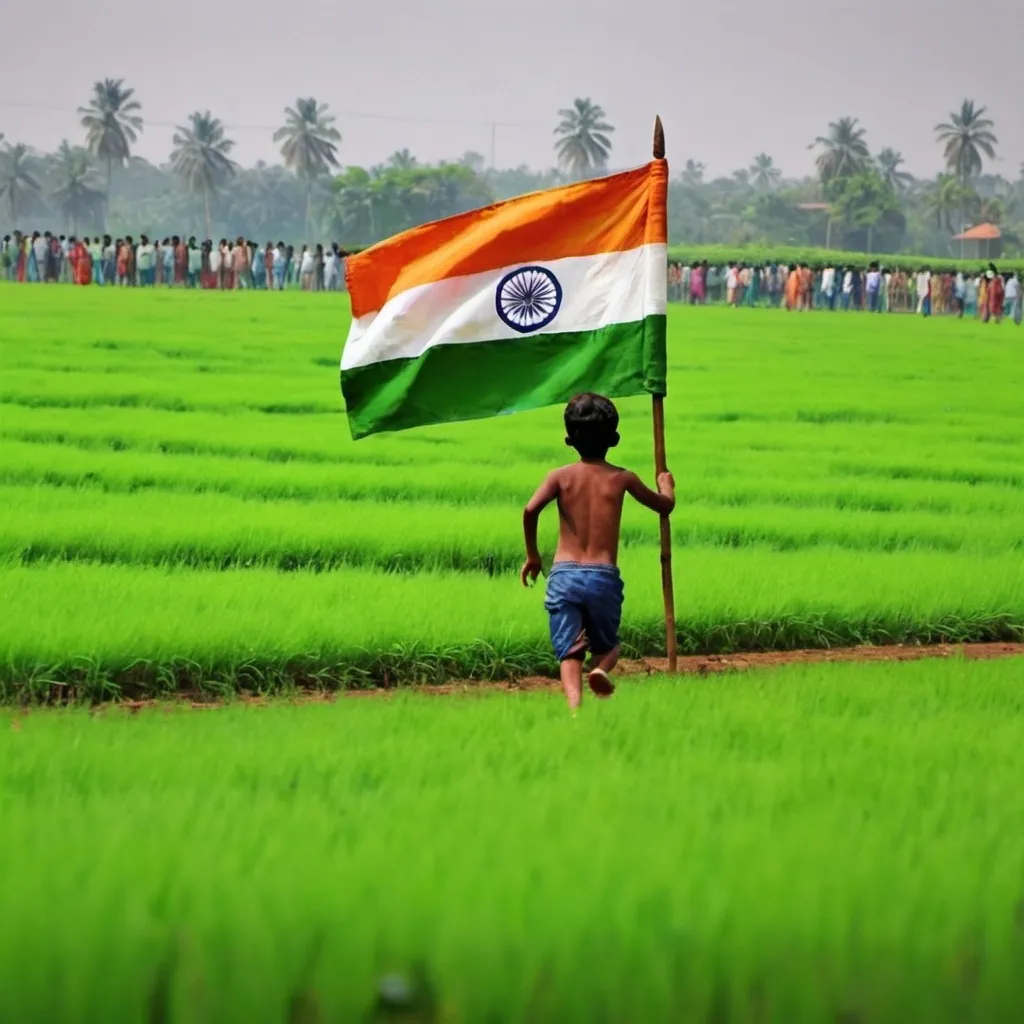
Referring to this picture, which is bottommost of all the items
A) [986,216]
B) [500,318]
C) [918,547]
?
[918,547]

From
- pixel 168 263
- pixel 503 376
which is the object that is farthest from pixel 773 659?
pixel 168 263

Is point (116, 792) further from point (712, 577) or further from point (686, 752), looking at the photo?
point (712, 577)

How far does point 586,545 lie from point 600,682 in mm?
391

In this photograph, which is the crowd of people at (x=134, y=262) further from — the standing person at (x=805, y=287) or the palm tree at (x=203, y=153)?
the palm tree at (x=203, y=153)

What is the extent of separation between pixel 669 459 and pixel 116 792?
Result: 9867 millimetres

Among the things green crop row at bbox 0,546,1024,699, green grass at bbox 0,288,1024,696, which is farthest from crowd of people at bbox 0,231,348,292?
green crop row at bbox 0,546,1024,699

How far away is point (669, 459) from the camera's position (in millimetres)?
13086

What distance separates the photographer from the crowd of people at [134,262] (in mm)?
36094

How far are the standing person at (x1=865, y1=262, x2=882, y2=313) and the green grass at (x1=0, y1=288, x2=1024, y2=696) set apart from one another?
18.0 m

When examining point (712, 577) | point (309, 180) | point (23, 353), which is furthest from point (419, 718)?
point (309, 180)

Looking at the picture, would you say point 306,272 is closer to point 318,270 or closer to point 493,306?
point 318,270

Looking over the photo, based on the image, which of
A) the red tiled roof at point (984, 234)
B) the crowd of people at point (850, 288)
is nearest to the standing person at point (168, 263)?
the crowd of people at point (850, 288)

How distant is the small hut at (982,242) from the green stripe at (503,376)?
63.0m

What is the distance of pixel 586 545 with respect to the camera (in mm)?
4902
